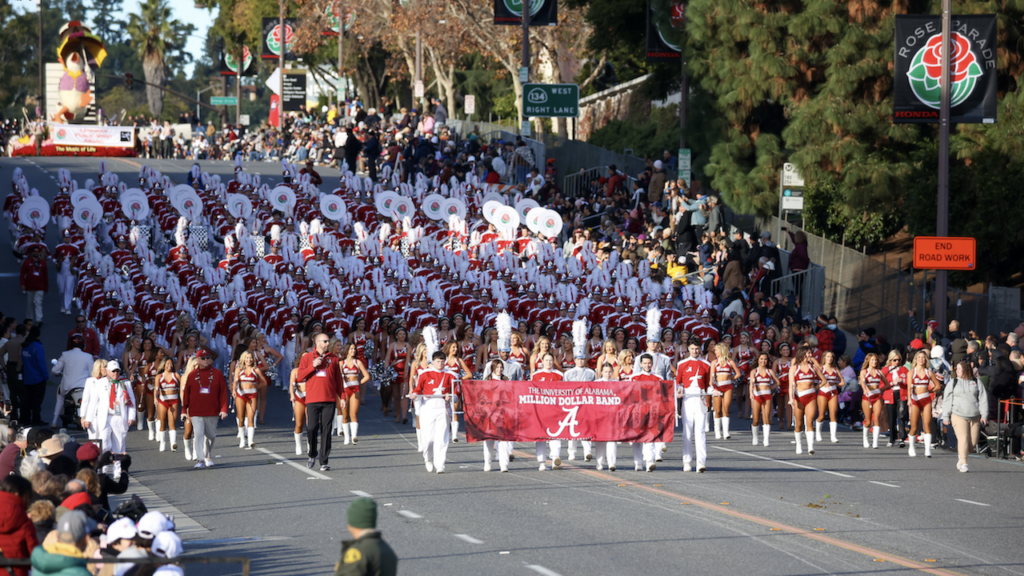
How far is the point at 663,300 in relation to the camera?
24812 mm

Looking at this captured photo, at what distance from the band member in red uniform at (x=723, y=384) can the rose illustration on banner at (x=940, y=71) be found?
5758mm

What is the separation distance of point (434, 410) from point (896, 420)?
7.57 metres

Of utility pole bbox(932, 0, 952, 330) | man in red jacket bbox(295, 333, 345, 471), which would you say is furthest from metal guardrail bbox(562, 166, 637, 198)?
man in red jacket bbox(295, 333, 345, 471)

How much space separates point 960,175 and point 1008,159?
3.42 feet

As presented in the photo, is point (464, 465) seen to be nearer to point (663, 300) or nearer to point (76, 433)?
point (76, 433)

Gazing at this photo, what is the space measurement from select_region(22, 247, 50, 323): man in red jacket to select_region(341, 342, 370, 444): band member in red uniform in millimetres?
11733

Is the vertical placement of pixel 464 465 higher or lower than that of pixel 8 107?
lower

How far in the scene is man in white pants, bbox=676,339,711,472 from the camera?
16391 mm

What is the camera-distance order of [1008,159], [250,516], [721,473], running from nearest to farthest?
[250,516] < [721,473] < [1008,159]

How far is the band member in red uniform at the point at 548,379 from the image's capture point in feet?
54.8

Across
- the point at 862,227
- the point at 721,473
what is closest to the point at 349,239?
the point at 862,227

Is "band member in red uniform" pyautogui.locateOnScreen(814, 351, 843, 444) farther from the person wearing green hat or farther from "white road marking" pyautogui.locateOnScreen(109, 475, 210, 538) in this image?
the person wearing green hat

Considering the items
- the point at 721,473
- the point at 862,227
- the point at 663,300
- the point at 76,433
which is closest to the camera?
the point at 721,473

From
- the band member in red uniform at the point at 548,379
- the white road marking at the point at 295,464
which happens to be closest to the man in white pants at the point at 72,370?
the white road marking at the point at 295,464
